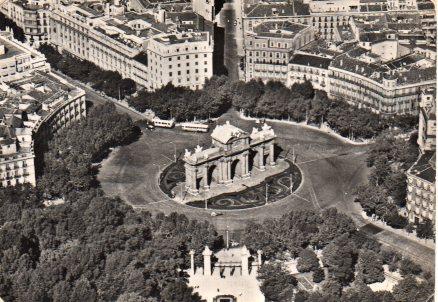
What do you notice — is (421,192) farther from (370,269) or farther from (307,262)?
(307,262)

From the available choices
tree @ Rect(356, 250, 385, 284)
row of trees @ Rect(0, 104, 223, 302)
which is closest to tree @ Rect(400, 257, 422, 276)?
tree @ Rect(356, 250, 385, 284)

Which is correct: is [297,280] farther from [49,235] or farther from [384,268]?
[49,235]

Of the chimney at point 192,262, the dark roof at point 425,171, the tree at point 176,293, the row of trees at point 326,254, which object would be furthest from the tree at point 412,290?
the chimney at point 192,262

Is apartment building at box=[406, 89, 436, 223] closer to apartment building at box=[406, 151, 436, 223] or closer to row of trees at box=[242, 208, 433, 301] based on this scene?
apartment building at box=[406, 151, 436, 223]

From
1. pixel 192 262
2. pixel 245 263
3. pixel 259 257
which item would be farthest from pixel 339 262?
pixel 192 262

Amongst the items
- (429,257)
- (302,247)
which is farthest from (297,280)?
(429,257)

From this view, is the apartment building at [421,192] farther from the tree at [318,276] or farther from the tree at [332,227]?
the tree at [318,276]
